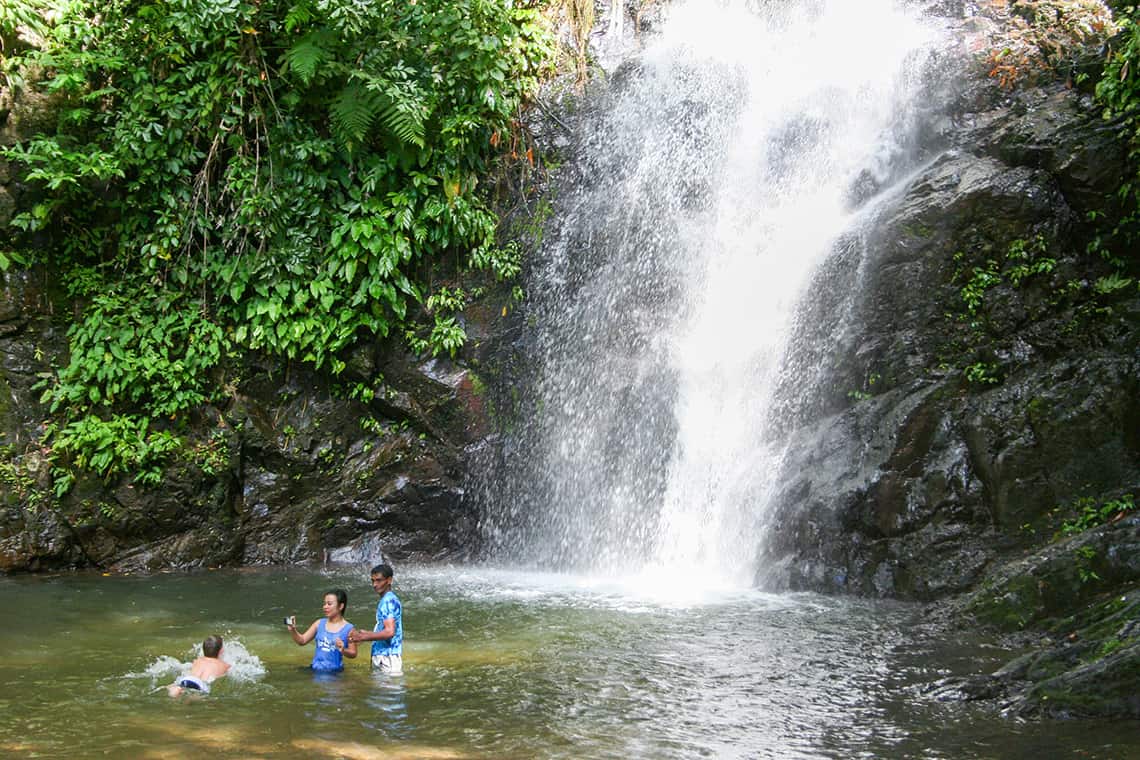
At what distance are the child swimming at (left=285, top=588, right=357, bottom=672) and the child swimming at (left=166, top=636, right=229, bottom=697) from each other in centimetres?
45

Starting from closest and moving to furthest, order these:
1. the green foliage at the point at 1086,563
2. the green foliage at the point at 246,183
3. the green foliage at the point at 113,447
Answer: the green foliage at the point at 1086,563 < the green foliage at the point at 113,447 < the green foliage at the point at 246,183

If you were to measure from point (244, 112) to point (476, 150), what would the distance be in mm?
2911

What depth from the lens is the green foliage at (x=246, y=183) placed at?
1095cm

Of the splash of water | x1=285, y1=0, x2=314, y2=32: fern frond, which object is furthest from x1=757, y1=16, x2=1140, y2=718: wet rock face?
x1=285, y1=0, x2=314, y2=32: fern frond

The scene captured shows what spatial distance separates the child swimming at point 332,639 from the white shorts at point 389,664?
16 cm

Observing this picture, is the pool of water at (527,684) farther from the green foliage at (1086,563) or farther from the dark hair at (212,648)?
the green foliage at (1086,563)

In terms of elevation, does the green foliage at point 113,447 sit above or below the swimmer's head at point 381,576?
above

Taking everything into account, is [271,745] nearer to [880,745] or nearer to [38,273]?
[880,745]

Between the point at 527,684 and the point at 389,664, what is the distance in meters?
0.91

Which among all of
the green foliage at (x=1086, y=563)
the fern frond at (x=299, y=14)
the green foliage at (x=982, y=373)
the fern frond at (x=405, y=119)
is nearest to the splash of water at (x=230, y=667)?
the green foliage at (x=1086, y=563)

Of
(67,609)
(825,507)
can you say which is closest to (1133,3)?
(825,507)

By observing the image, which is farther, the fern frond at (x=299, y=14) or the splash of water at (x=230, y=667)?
the fern frond at (x=299, y=14)

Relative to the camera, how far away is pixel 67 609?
8.16 metres

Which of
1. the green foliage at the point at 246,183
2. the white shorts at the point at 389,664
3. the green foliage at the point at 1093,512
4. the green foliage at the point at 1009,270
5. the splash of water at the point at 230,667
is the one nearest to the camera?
the splash of water at the point at 230,667
